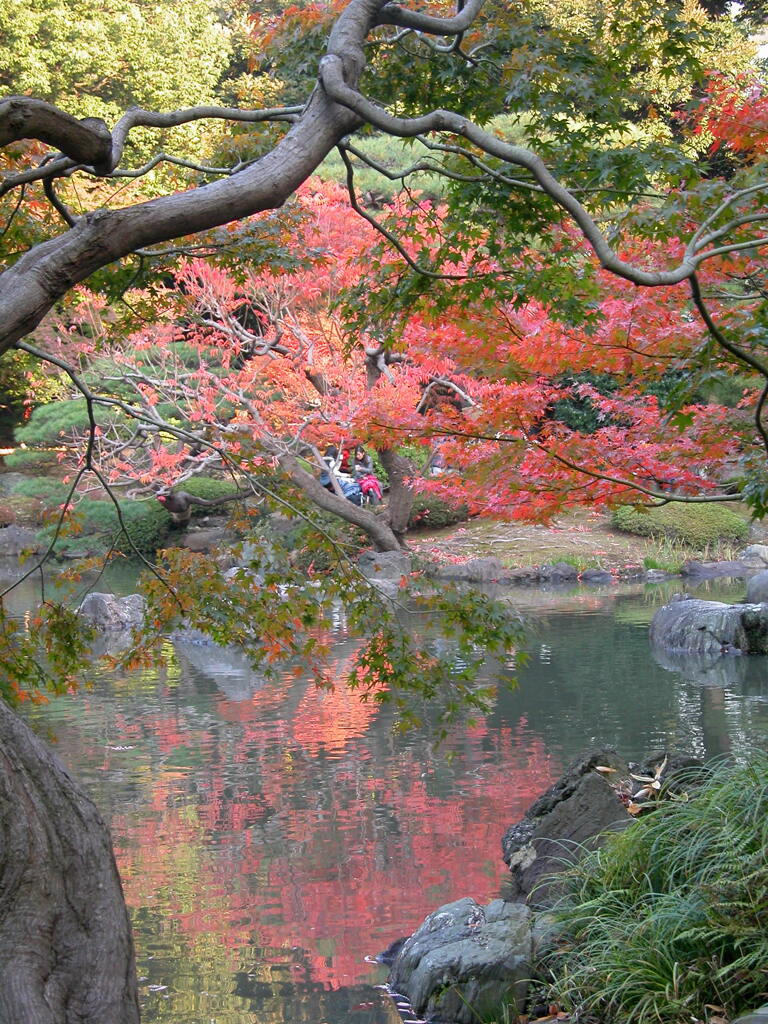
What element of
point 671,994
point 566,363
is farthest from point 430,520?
point 671,994

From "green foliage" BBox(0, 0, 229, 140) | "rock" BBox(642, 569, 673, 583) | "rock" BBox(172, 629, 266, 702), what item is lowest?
"rock" BBox(172, 629, 266, 702)

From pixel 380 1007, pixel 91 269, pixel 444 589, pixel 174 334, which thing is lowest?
pixel 380 1007

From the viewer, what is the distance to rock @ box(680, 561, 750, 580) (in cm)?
1684

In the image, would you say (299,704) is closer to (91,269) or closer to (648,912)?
(648,912)

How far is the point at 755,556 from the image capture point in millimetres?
17625

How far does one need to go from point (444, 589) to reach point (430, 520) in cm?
1533

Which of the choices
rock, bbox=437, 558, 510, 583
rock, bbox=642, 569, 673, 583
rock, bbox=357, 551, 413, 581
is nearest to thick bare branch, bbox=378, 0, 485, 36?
rock, bbox=357, 551, 413, 581

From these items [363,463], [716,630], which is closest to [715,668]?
[716,630]

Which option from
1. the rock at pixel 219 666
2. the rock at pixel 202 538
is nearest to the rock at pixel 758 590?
the rock at pixel 219 666

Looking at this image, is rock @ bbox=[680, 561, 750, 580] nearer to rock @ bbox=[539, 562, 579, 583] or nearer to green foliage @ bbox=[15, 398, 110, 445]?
rock @ bbox=[539, 562, 579, 583]

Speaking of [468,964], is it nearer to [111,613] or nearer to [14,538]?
[111,613]

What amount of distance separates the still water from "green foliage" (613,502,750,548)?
6.42 m

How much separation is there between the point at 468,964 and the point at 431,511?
15.8 m

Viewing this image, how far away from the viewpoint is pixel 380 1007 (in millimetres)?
4328
